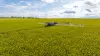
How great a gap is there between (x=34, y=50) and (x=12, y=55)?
403cm

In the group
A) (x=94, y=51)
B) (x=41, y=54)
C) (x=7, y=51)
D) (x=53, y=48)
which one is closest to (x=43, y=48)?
(x=53, y=48)

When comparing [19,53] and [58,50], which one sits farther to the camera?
[58,50]

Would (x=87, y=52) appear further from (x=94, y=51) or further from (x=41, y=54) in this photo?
(x=41, y=54)

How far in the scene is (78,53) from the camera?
2517 cm

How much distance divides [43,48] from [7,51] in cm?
566

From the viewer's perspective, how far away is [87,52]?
2566cm

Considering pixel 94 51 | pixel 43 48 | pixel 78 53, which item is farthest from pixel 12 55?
pixel 94 51

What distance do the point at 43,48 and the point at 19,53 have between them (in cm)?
456

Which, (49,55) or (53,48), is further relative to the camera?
(53,48)

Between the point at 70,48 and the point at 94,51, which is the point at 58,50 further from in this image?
the point at 94,51

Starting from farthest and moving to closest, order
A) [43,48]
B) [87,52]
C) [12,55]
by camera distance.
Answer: [43,48] < [87,52] < [12,55]

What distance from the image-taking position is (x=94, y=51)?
2620cm

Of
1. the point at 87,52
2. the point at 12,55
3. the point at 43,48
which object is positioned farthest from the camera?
the point at 43,48

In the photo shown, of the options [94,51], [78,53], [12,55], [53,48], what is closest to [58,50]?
[53,48]
